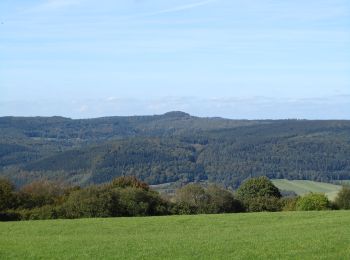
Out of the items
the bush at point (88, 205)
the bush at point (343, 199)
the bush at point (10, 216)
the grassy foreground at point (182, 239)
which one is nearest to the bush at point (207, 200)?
the bush at point (88, 205)

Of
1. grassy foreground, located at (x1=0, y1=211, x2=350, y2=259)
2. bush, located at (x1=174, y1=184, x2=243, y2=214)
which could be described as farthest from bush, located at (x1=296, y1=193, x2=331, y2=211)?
grassy foreground, located at (x1=0, y1=211, x2=350, y2=259)

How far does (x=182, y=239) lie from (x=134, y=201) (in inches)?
1167

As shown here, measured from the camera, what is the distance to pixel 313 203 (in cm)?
6250

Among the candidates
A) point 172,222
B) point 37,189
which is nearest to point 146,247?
point 172,222

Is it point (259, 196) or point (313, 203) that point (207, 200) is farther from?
point (313, 203)

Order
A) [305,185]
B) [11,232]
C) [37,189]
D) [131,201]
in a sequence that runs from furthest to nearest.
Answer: [305,185] < [37,189] < [131,201] < [11,232]

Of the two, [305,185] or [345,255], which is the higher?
[345,255]

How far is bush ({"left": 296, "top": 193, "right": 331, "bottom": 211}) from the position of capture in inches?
2438

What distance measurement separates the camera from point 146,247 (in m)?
25.0

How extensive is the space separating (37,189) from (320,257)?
5507 centimetres

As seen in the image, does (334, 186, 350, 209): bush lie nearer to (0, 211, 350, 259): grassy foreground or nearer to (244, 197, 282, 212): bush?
(244, 197, 282, 212): bush

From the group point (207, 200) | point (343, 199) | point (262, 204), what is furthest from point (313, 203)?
point (207, 200)

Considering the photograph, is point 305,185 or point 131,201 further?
point 305,185

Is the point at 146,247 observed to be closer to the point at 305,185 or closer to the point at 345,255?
the point at 345,255
